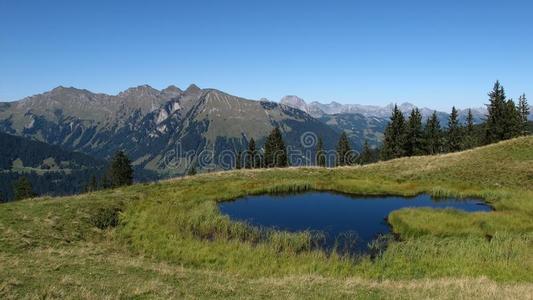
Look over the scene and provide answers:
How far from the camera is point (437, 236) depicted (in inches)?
1246

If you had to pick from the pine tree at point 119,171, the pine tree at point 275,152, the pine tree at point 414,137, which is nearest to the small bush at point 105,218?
the pine tree at point 119,171

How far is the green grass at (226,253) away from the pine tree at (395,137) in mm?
66358

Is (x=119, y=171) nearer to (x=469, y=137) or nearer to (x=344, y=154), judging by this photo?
(x=344, y=154)

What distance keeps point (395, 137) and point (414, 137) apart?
533cm

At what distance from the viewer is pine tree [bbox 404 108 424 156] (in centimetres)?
11462

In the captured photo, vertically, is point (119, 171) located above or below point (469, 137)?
below

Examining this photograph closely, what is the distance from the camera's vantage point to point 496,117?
113125 millimetres

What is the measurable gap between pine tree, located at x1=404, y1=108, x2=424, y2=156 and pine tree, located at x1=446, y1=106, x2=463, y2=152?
838 inches

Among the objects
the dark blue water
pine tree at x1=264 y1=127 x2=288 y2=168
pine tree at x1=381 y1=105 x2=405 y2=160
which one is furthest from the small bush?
pine tree at x1=381 y1=105 x2=405 y2=160

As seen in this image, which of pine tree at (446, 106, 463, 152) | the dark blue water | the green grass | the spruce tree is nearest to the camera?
the green grass

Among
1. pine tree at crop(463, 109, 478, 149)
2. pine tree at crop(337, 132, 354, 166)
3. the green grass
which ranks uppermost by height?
pine tree at crop(463, 109, 478, 149)

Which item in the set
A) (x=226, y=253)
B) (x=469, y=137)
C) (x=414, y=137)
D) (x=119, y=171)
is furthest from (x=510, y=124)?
(x=119, y=171)

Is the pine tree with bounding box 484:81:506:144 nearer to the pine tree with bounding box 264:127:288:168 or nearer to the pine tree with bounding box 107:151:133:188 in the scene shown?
the pine tree with bounding box 264:127:288:168

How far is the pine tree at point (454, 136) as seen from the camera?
430ft
